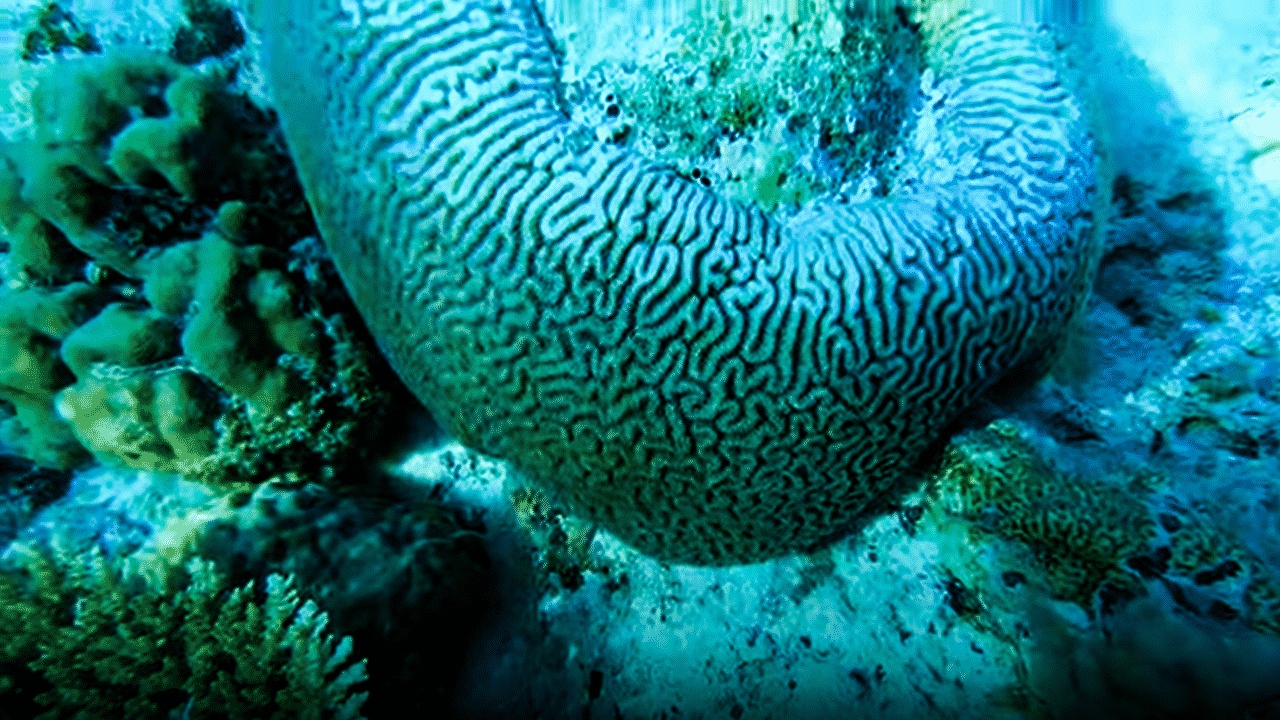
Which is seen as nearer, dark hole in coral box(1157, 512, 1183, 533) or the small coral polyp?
dark hole in coral box(1157, 512, 1183, 533)

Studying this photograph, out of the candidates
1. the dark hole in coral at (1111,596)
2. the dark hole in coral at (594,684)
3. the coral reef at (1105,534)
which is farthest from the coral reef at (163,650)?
the dark hole in coral at (1111,596)

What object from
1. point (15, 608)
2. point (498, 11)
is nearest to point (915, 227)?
point (498, 11)

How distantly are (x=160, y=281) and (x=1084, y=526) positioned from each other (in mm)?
3358

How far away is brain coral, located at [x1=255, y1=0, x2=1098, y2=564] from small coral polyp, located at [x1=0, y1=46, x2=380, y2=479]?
0.51 metres

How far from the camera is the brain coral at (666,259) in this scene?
7.18 feet

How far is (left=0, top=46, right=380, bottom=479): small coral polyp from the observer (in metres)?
2.75

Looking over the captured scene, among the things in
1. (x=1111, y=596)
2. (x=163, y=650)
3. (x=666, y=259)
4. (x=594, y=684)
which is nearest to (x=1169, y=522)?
(x=1111, y=596)

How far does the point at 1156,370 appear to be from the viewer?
9.07 feet

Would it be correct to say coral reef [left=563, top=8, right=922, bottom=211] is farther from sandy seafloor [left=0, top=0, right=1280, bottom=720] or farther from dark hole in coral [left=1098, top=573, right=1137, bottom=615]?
dark hole in coral [left=1098, top=573, right=1137, bottom=615]

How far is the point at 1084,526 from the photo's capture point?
89.4 inches

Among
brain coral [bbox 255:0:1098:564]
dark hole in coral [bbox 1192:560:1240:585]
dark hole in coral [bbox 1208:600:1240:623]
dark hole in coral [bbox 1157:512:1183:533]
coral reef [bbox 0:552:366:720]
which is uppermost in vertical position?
brain coral [bbox 255:0:1098:564]

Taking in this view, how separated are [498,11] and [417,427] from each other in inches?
71.5

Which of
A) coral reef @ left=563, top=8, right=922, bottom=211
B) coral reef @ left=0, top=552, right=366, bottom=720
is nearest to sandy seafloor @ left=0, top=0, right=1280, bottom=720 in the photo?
coral reef @ left=0, top=552, right=366, bottom=720

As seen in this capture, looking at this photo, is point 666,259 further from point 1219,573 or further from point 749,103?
point 1219,573
